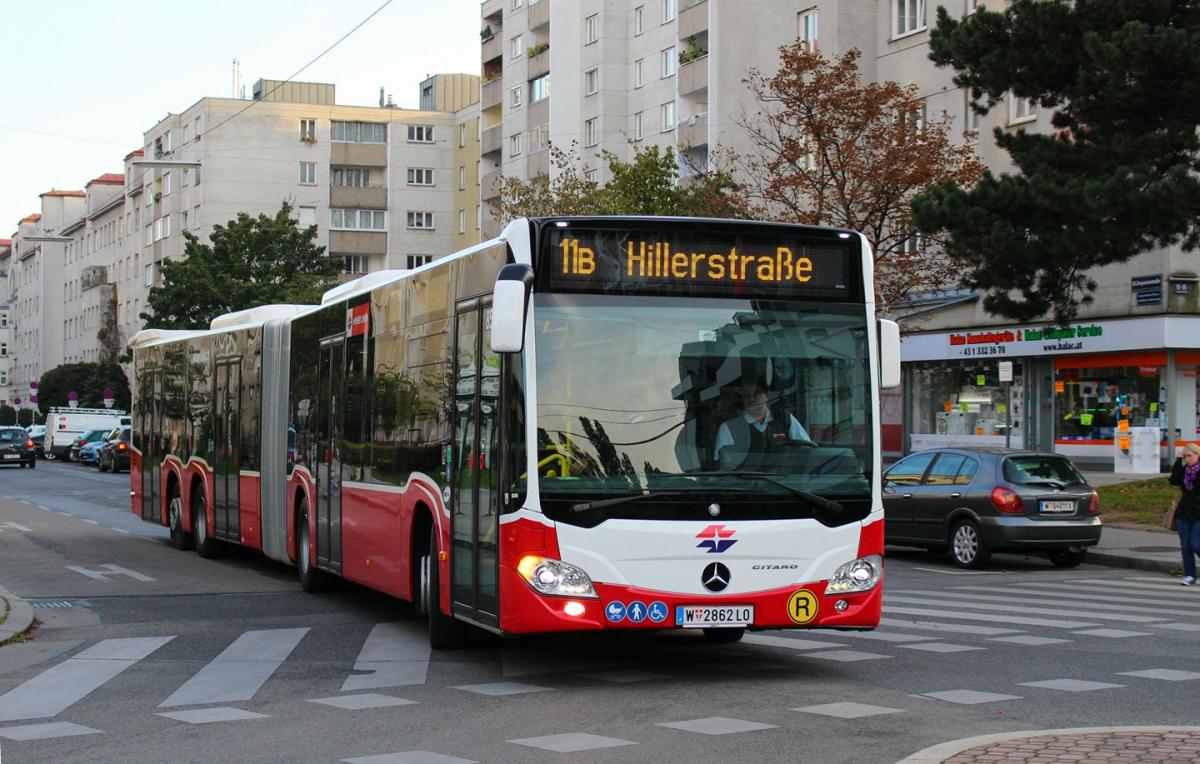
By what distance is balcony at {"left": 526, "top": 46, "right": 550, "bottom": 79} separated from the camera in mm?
72562

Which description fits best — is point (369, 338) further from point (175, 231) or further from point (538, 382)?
point (175, 231)

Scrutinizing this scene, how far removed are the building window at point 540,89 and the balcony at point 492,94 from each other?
624 centimetres

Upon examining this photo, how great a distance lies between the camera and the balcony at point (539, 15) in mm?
73000

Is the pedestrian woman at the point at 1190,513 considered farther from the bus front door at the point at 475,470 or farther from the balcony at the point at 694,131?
the balcony at the point at 694,131

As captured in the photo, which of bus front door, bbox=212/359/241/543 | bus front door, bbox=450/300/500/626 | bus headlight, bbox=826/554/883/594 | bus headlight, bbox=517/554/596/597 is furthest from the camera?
bus front door, bbox=212/359/241/543

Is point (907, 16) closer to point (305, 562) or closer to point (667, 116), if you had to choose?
point (667, 116)

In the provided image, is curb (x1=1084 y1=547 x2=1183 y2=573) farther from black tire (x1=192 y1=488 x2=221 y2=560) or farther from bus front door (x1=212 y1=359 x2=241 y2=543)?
black tire (x1=192 y1=488 x2=221 y2=560)

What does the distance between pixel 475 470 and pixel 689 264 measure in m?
1.91

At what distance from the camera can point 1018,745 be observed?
7523mm

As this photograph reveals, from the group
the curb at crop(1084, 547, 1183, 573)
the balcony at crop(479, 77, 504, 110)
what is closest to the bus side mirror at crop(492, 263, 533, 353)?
the curb at crop(1084, 547, 1183, 573)

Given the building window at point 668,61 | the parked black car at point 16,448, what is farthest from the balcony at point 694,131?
the parked black car at point 16,448

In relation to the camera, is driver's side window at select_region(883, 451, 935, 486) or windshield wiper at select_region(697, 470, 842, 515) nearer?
windshield wiper at select_region(697, 470, 842, 515)

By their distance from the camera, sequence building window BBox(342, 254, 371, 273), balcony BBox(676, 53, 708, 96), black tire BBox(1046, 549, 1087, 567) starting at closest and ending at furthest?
black tire BBox(1046, 549, 1087, 567)
balcony BBox(676, 53, 708, 96)
building window BBox(342, 254, 371, 273)

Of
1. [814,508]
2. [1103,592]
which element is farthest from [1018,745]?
[1103,592]
